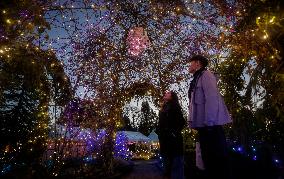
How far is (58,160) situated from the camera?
8.84 m

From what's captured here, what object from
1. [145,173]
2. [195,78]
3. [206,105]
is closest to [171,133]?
[195,78]

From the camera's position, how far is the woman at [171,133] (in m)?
6.64

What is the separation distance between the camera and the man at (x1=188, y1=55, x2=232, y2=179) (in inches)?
180

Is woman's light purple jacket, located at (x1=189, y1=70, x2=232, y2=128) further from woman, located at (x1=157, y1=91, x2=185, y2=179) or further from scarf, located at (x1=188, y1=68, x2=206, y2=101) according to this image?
woman, located at (x1=157, y1=91, x2=185, y2=179)

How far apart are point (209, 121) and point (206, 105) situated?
0.75 ft

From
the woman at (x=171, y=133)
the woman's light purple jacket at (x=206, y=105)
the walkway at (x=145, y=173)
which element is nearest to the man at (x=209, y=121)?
the woman's light purple jacket at (x=206, y=105)

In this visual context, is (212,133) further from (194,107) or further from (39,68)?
(39,68)

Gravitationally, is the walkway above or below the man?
below

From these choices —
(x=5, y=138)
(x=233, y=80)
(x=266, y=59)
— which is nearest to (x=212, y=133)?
(x=266, y=59)

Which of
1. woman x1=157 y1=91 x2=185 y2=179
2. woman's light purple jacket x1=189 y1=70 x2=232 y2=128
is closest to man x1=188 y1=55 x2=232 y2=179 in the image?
woman's light purple jacket x1=189 y1=70 x2=232 y2=128

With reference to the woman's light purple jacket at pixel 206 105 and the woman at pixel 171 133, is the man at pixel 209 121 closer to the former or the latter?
the woman's light purple jacket at pixel 206 105

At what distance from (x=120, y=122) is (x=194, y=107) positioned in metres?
6.85

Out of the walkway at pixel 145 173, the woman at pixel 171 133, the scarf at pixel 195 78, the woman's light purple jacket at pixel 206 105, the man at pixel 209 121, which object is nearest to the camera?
the man at pixel 209 121

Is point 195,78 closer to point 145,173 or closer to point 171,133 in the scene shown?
point 171,133
